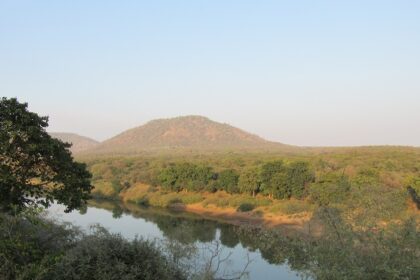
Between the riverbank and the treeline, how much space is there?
45.1 inches

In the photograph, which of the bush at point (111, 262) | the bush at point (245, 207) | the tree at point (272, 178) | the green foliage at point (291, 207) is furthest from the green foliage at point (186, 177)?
the bush at point (111, 262)

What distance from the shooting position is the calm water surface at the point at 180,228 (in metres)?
32.7

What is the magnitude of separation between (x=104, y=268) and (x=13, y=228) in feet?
12.0

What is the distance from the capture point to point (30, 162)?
21922 mm

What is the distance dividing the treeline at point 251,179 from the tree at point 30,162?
39.0m

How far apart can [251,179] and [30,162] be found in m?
42.8

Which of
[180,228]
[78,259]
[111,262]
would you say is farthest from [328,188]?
[78,259]

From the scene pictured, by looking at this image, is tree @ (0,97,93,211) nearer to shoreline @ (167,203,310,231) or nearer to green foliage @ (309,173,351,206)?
shoreline @ (167,203,310,231)

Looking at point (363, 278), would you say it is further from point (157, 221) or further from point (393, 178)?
point (393, 178)

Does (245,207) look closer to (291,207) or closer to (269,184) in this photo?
(269,184)

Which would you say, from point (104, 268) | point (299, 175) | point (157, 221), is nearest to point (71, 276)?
point (104, 268)

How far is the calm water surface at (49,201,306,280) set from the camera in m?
32.7

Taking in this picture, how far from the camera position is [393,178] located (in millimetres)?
56375

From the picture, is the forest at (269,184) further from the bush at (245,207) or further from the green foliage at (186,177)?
the bush at (245,207)
